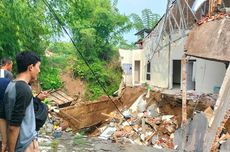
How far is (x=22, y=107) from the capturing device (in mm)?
2912

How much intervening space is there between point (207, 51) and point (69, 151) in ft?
11.1

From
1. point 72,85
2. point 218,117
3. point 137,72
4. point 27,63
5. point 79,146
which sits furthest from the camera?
point 72,85

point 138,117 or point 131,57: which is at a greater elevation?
point 131,57

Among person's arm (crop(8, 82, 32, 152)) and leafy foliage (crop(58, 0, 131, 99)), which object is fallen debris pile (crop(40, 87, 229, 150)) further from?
person's arm (crop(8, 82, 32, 152))

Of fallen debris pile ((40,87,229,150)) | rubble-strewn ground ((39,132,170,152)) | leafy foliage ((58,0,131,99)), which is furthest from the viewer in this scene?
leafy foliage ((58,0,131,99))

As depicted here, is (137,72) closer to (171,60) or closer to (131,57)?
(131,57)

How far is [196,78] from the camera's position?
16.4 meters

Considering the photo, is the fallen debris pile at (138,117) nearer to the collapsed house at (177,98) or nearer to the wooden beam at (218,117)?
the collapsed house at (177,98)

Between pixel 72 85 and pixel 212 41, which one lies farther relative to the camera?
pixel 72 85

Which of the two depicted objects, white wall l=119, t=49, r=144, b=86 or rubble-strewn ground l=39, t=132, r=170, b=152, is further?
white wall l=119, t=49, r=144, b=86

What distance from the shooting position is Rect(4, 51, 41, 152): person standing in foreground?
291 centimetres

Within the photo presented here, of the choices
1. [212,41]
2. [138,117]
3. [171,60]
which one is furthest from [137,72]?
[212,41]

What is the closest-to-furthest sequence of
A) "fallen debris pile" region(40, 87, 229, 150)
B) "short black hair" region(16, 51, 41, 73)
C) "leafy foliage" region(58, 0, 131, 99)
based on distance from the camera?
"short black hair" region(16, 51, 41, 73), "fallen debris pile" region(40, 87, 229, 150), "leafy foliage" region(58, 0, 131, 99)

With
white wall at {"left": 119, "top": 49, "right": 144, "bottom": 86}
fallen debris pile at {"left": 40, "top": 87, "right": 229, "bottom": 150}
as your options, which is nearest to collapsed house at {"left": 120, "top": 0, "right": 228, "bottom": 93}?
white wall at {"left": 119, "top": 49, "right": 144, "bottom": 86}
